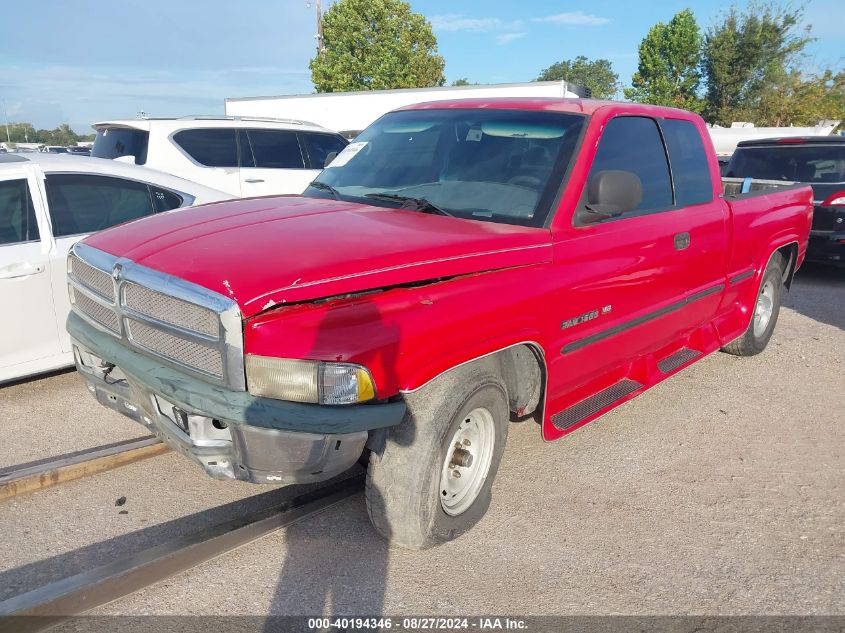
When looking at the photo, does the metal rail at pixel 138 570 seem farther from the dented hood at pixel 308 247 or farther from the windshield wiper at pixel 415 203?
the windshield wiper at pixel 415 203

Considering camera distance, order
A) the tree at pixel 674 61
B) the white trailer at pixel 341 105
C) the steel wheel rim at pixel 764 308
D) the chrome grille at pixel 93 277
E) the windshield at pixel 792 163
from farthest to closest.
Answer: the tree at pixel 674 61, the white trailer at pixel 341 105, the windshield at pixel 792 163, the steel wheel rim at pixel 764 308, the chrome grille at pixel 93 277

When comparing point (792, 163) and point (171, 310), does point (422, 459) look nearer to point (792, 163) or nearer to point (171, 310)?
point (171, 310)

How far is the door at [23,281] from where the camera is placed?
176 inches

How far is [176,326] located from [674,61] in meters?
47.8

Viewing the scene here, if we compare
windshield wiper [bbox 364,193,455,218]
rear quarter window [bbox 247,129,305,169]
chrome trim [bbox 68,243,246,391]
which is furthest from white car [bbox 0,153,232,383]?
rear quarter window [bbox 247,129,305,169]

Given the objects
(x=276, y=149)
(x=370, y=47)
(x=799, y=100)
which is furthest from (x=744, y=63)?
(x=276, y=149)

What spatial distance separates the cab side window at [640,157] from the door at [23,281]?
144 inches

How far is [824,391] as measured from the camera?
556cm

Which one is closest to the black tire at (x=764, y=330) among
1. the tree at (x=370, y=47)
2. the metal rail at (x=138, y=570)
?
the metal rail at (x=138, y=570)

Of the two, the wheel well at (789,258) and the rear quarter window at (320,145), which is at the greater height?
the rear quarter window at (320,145)

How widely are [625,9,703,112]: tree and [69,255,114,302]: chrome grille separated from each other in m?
45.2

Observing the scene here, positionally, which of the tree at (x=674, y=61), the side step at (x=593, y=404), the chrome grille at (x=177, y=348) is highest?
the tree at (x=674, y=61)

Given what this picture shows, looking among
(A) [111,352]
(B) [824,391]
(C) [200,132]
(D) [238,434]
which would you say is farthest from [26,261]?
(B) [824,391]

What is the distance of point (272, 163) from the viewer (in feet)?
29.5
